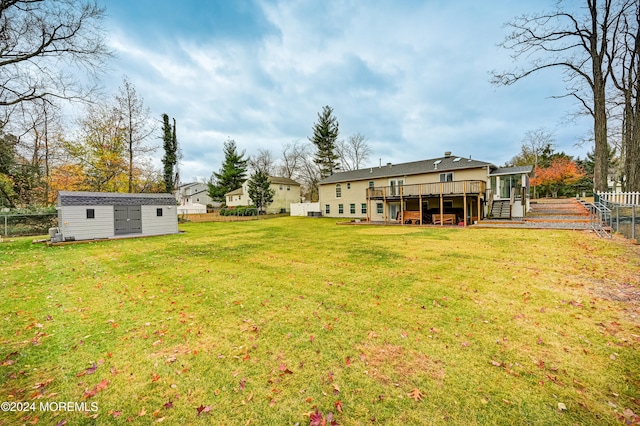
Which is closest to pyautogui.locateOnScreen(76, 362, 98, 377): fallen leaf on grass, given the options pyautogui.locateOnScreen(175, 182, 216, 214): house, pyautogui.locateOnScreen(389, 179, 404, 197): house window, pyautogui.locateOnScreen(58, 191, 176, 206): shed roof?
pyautogui.locateOnScreen(58, 191, 176, 206): shed roof

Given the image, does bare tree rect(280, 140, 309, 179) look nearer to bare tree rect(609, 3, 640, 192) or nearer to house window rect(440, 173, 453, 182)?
house window rect(440, 173, 453, 182)

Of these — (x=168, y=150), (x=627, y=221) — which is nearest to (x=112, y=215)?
(x=168, y=150)

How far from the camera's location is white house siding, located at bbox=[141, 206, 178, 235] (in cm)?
1695

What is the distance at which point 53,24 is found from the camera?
10609 millimetres

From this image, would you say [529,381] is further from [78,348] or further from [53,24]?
[53,24]

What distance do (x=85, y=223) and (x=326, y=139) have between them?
33025 millimetres

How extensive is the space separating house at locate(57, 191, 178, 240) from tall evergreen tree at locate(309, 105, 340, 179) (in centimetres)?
2723

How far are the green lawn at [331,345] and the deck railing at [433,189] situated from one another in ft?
36.7

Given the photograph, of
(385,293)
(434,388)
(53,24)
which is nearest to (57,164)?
(53,24)

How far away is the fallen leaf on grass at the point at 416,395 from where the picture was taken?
2463 mm

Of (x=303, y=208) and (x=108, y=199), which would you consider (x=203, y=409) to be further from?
(x=303, y=208)

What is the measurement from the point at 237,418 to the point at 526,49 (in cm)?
2163

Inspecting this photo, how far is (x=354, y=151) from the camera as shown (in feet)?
143

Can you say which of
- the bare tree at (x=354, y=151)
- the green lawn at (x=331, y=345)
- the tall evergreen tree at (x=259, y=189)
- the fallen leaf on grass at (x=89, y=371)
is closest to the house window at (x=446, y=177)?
the green lawn at (x=331, y=345)
